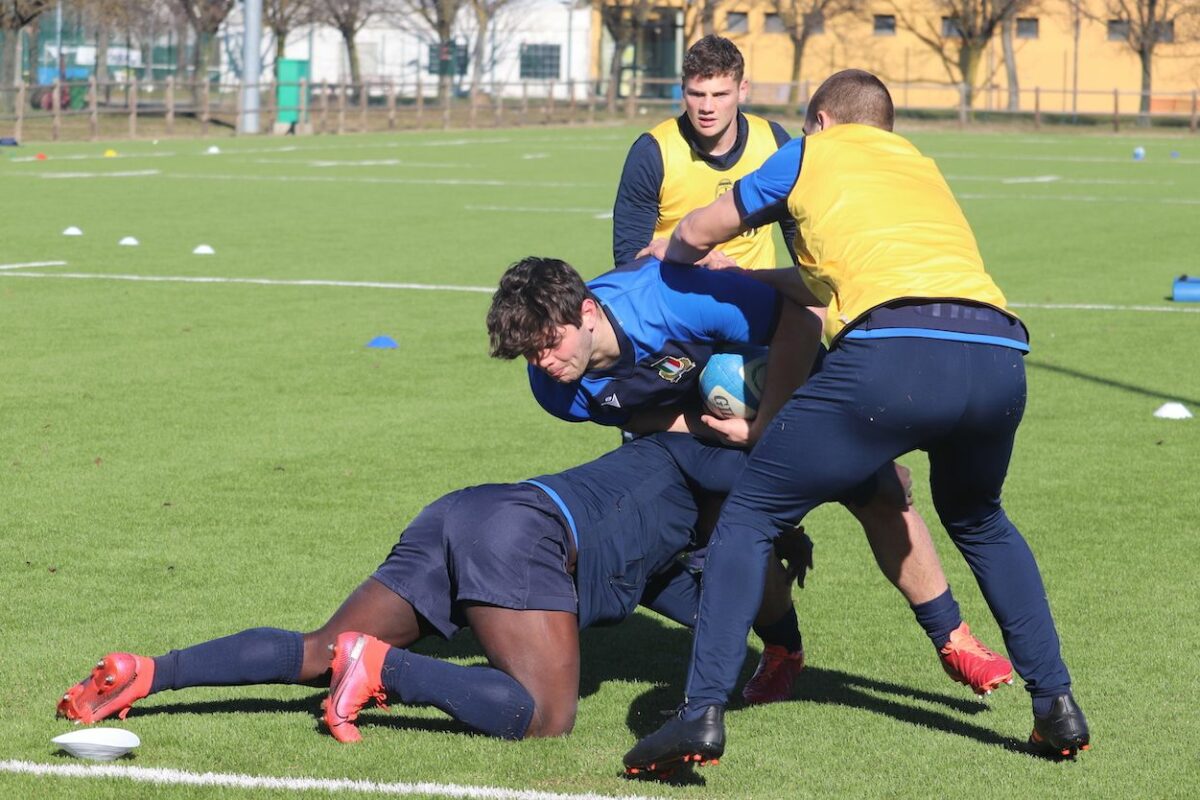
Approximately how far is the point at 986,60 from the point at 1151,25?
13829 mm

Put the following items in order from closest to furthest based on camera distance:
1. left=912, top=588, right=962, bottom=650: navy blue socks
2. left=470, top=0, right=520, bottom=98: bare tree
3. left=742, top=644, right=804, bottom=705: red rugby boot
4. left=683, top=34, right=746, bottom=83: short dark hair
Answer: left=912, top=588, right=962, bottom=650: navy blue socks < left=742, top=644, right=804, bottom=705: red rugby boot < left=683, top=34, right=746, bottom=83: short dark hair < left=470, top=0, right=520, bottom=98: bare tree

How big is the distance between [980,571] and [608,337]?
1.22 metres

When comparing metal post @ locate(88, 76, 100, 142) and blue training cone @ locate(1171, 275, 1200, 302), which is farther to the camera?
metal post @ locate(88, 76, 100, 142)

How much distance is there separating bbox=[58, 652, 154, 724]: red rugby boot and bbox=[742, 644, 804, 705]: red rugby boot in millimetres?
1776

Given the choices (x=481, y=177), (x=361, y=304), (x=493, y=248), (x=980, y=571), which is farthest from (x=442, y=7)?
(x=980, y=571)

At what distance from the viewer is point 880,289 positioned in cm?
456

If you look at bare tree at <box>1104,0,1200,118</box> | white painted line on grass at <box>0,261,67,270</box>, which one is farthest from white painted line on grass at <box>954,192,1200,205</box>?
bare tree at <box>1104,0,1200,118</box>

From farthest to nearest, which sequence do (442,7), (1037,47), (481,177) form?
(1037,47)
(442,7)
(481,177)

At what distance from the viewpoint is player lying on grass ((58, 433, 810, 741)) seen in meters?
4.98

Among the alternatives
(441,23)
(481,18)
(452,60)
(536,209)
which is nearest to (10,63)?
(536,209)

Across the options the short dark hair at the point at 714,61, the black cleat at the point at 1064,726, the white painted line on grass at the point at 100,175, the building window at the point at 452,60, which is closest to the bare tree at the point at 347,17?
the building window at the point at 452,60

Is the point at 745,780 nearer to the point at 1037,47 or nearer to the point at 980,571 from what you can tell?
the point at 980,571

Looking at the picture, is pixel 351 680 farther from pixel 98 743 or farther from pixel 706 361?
pixel 706 361

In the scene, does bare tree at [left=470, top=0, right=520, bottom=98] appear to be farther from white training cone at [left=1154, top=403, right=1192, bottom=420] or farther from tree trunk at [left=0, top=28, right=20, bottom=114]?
white training cone at [left=1154, top=403, right=1192, bottom=420]
